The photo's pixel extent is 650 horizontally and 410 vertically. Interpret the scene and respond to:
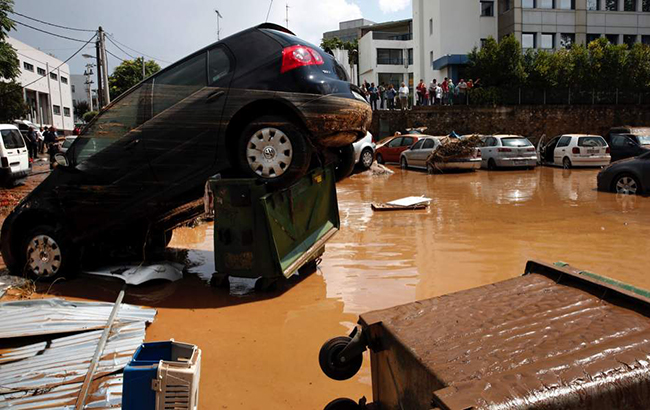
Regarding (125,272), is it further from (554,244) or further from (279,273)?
(554,244)

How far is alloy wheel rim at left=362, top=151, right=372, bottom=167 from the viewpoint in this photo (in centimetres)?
1874

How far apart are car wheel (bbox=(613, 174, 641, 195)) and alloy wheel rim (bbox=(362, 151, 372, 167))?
26.0 feet

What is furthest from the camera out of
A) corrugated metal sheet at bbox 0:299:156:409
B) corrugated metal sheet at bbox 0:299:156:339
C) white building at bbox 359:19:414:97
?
white building at bbox 359:19:414:97

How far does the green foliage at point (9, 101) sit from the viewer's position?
104ft

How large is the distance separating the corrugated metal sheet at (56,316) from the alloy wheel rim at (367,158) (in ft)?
46.1

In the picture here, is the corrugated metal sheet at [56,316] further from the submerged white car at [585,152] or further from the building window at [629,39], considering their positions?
the building window at [629,39]

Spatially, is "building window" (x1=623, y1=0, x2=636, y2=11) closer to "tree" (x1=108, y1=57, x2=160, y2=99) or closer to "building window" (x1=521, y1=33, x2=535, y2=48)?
"building window" (x1=521, y1=33, x2=535, y2=48)

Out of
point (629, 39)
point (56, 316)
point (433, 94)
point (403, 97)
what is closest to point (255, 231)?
point (56, 316)

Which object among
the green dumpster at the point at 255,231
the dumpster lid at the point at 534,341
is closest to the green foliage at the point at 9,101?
the green dumpster at the point at 255,231

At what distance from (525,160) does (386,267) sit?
15.8 m

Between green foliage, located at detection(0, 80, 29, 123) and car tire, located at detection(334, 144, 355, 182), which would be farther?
green foliage, located at detection(0, 80, 29, 123)

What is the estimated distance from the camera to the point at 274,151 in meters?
5.69

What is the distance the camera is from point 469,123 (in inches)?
1275

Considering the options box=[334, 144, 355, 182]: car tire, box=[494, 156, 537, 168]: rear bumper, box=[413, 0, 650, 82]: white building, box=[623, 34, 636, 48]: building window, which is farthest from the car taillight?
box=[623, 34, 636, 48]: building window
